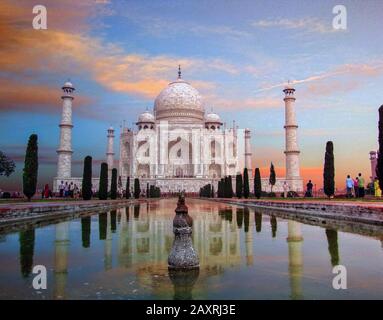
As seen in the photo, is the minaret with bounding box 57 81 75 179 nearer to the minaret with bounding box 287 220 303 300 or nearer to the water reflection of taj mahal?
the water reflection of taj mahal

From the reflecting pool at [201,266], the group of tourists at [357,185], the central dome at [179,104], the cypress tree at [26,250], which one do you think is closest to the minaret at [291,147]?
the central dome at [179,104]

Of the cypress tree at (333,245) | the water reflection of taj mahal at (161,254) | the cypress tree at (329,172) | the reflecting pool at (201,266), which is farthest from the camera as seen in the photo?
the cypress tree at (329,172)

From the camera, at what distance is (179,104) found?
4475cm

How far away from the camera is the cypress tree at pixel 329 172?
17406 millimetres

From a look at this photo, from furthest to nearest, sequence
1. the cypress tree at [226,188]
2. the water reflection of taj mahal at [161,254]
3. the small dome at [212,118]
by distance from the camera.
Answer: the small dome at [212,118] → the cypress tree at [226,188] → the water reflection of taj mahal at [161,254]

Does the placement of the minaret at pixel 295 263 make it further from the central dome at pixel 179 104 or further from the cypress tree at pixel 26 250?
the central dome at pixel 179 104

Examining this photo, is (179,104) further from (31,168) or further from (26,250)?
(26,250)

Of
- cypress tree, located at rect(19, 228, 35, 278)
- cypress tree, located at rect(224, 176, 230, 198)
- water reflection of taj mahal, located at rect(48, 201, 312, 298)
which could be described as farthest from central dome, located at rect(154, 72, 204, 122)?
water reflection of taj mahal, located at rect(48, 201, 312, 298)

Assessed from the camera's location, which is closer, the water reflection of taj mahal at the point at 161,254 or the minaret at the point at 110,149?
the water reflection of taj mahal at the point at 161,254

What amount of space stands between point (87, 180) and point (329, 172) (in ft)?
39.0

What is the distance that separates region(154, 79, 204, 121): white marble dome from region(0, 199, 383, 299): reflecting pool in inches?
1543

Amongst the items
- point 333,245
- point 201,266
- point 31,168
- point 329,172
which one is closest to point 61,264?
point 201,266

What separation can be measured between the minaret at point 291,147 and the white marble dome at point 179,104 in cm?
1361
